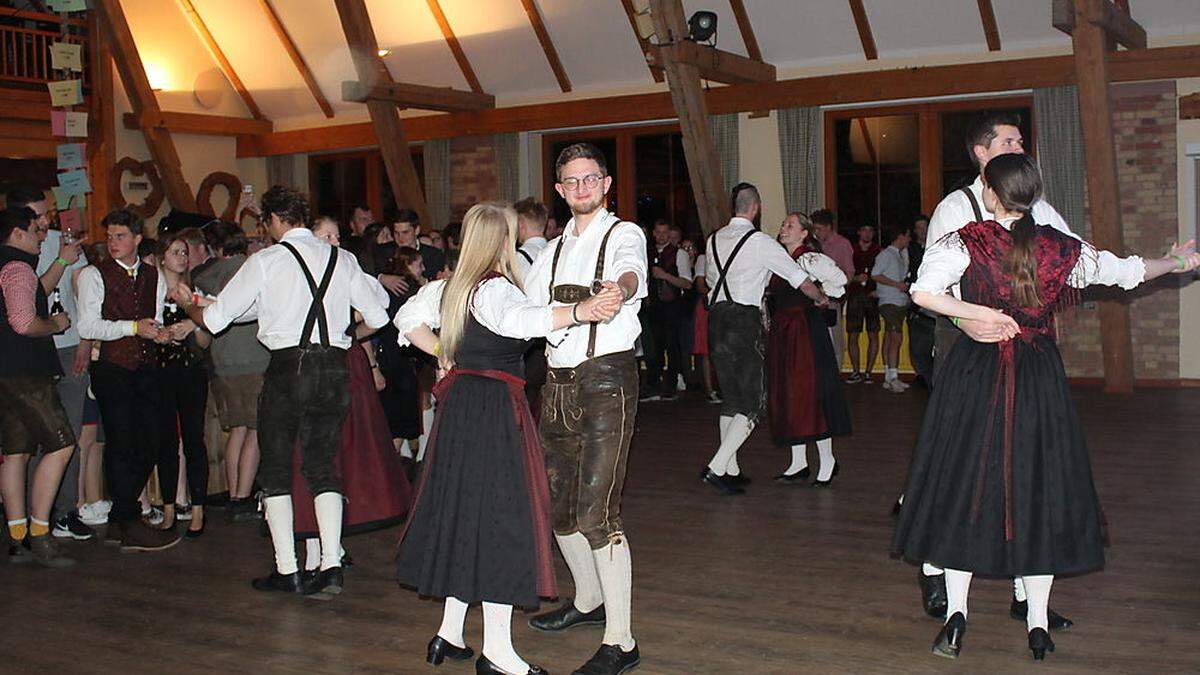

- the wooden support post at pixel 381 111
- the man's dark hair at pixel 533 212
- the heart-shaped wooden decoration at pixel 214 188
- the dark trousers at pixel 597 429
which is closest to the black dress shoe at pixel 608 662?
the dark trousers at pixel 597 429

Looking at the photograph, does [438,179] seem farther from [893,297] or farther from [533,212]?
[533,212]

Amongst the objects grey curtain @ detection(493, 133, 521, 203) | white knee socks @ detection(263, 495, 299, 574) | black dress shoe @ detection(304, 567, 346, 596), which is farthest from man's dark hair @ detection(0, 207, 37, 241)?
grey curtain @ detection(493, 133, 521, 203)

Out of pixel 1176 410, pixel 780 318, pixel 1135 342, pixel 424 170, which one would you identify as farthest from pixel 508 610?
pixel 424 170

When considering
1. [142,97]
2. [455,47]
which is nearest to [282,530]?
[455,47]

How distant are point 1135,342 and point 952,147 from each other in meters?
2.37

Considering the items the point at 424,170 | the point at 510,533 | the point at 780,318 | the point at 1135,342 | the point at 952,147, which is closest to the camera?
the point at 510,533

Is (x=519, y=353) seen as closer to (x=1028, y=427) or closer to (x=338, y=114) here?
(x=1028, y=427)

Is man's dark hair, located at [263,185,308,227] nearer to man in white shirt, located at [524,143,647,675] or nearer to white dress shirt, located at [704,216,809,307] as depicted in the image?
man in white shirt, located at [524,143,647,675]

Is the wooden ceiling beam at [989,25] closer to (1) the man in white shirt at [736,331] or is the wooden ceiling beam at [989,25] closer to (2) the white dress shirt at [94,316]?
(1) the man in white shirt at [736,331]

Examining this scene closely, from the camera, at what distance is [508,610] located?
354 centimetres

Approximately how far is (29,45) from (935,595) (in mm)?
12906

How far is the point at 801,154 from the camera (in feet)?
38.2

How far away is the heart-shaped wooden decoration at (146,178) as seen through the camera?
14.0 meters

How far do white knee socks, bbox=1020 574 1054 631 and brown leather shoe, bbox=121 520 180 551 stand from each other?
11.9 feet
